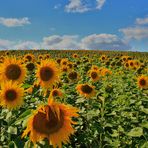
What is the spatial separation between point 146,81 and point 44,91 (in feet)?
13.5

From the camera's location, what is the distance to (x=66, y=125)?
141 inches

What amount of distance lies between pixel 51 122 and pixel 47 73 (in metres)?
4.28

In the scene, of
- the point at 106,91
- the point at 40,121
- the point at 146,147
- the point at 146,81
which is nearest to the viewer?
the point at 40,121

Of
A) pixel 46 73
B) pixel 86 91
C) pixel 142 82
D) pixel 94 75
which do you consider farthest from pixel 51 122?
pixel 94 75

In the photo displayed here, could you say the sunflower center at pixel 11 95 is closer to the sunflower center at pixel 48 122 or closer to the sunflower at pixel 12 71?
the sunflower at pixel 12 71

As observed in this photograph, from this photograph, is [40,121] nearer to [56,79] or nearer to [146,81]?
[56,79]

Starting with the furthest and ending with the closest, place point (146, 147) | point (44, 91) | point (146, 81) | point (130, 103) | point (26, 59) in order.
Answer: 1. point (26, 59)
2. point (146, 81)
3. point (130, 103)
4. point (44, 91)
5. point (146, 147)

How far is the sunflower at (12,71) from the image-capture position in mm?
7582

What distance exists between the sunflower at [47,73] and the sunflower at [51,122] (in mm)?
4065

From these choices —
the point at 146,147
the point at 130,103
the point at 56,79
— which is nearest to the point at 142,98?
the point at 130,103

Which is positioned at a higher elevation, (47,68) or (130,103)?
(47,68)

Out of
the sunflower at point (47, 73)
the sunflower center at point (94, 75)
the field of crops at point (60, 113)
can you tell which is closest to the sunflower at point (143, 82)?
the field of crops at point (60, 113)

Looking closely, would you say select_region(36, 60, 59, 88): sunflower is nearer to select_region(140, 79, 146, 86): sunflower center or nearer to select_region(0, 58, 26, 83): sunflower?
select_region(0, 58, 26, 83): sunflower

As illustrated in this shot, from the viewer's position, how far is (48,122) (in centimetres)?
348
